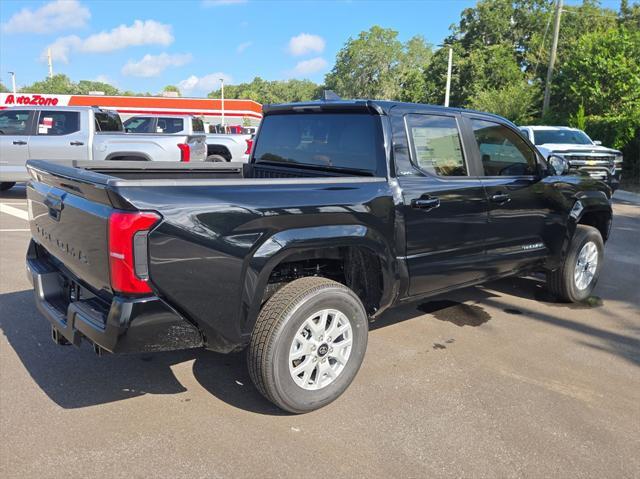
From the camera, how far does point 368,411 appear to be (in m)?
3.26

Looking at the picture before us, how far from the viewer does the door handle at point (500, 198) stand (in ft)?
13.8

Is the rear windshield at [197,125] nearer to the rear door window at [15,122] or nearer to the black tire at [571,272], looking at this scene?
the rear door window at [15,122]

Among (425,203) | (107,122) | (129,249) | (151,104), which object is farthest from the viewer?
(151,104)

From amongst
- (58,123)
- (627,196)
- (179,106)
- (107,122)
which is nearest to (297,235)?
(58,123)

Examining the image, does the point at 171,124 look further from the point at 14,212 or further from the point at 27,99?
the point at 27,99

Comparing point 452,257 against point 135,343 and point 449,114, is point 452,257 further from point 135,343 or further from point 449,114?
point 135,343

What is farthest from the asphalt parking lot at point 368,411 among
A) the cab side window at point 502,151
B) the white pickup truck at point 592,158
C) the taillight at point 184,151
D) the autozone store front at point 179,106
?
the autozone store front at point 179,106

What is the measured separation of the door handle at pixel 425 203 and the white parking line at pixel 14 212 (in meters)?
7.72

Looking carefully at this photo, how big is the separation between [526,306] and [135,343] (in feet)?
13.2

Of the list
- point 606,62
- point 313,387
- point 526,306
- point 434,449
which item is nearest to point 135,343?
point 313,387

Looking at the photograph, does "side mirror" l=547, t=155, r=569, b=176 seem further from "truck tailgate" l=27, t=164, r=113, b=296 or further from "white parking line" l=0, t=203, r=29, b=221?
"white parking line" l=0, t=203, r=29, b=221

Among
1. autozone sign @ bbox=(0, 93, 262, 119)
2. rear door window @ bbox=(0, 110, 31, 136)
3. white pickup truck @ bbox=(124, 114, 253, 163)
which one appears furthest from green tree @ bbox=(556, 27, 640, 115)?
autozone sign @ bbox=(0, 93, 262, 119)

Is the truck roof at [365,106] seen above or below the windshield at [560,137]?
below

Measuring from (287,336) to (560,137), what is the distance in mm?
13519
